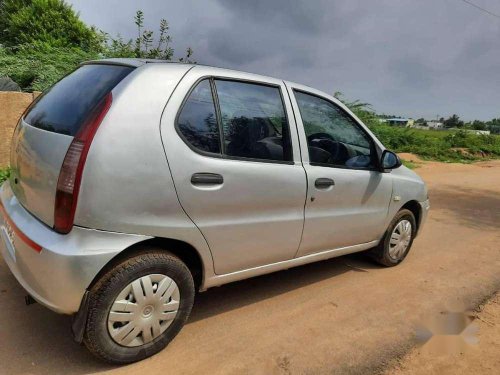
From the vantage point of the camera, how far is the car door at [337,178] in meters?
3.31

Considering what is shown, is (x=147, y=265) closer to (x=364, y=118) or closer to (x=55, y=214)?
(x=55, y=214)

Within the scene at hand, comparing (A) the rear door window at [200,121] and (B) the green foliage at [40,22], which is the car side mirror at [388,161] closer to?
(A) the rear door window at [200,121]

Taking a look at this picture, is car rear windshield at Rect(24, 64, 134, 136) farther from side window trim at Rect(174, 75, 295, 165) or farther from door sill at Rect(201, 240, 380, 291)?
door sill at Rect(201, 240, 380, 291)

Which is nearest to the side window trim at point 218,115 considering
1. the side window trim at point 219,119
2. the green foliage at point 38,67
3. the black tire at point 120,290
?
the side window trim at point 219,119

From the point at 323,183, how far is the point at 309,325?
1.11 m

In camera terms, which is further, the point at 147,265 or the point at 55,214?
the point at 147,265

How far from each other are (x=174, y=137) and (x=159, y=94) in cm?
27

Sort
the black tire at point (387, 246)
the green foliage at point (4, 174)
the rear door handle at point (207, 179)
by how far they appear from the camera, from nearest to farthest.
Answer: the rear door handle at point (207, 179)
the black tire at point (387, 246)
the green foliage at point (4, 174)

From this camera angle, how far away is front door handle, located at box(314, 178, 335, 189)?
3283 mm

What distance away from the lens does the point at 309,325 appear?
317 cm

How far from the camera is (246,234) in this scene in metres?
2.89

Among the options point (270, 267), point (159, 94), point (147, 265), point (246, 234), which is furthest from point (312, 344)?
point (159, 94)

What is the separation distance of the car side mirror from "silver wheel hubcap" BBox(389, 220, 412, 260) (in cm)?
70

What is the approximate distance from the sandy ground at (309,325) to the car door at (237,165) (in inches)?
19.8
